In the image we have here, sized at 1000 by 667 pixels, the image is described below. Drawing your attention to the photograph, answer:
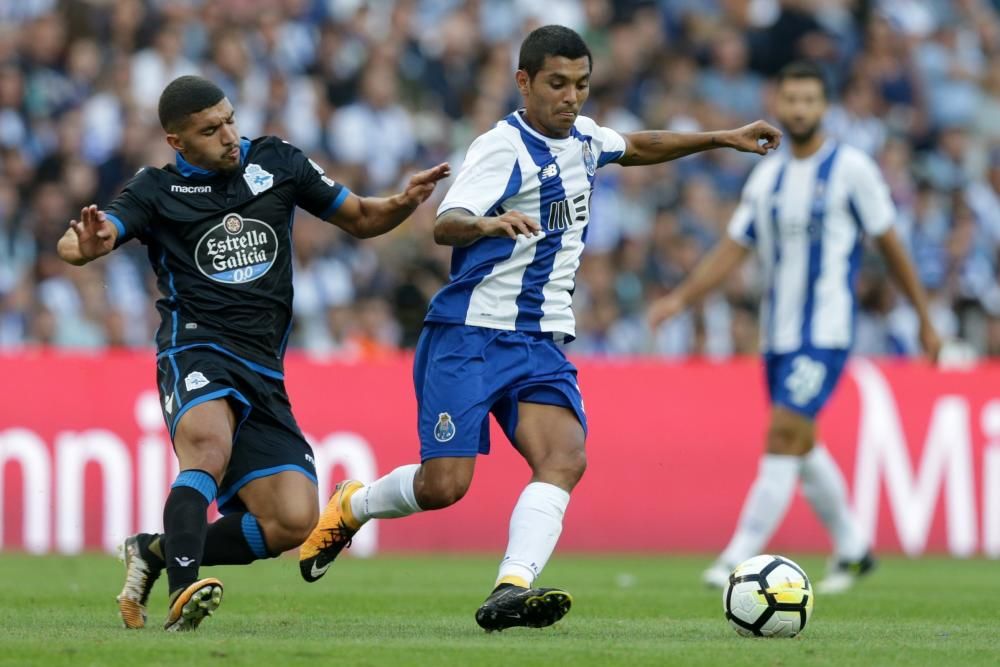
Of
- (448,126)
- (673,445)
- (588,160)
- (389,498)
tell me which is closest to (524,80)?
(588,160)

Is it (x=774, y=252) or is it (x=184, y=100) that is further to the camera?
(x=774, y=252)

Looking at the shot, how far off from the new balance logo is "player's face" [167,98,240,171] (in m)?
1.36

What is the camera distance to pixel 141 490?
42.6 ft

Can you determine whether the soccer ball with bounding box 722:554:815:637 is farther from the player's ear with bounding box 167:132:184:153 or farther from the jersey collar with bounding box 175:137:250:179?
the player's ear with bounding box 167:132:184:153

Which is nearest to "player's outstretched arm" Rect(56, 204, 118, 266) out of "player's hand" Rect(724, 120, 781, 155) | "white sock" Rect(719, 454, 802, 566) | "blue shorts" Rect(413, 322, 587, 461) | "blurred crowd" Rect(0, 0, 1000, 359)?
"blue shorts" Rect(413, 322, 587, 461)

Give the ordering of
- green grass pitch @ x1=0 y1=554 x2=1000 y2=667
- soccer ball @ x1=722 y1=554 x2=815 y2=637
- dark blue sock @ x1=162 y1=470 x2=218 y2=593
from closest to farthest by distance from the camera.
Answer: green grass pitch @ x1=0 y1=554 x2=1000 y2=667
dark blue sock @ x1=162 y1=470 x2=218 y2=593
soccer ball @ x1=722 y1=554 x2=815 y2=637

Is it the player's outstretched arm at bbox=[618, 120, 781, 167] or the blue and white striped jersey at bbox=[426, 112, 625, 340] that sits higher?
the player's outstretched arm at bbox=[618, 120, 781, 167]

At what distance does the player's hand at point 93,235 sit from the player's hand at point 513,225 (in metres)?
1.55

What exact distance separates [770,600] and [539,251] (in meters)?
1.70

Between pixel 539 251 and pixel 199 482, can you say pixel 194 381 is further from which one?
pixel 539 251

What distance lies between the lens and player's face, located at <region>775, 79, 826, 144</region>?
10.4 meters

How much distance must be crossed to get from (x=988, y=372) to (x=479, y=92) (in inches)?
238

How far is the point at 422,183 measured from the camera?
24.0 ft

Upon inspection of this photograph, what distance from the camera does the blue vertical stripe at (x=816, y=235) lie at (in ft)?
34.2
